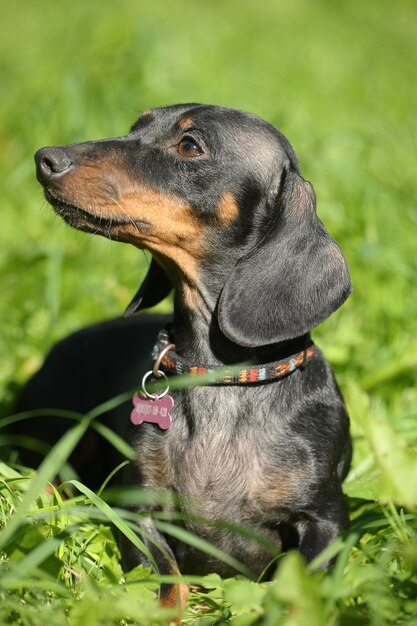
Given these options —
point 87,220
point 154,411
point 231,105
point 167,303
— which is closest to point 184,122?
point 87,220

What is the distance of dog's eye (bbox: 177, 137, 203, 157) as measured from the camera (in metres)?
3.23

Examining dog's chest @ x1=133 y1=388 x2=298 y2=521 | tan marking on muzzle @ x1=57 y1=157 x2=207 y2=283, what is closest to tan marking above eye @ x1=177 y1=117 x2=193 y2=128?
tan marking on muzzle @ x1=57 y1=157 x2=207 y2=283

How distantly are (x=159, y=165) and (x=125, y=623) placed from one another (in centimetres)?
155

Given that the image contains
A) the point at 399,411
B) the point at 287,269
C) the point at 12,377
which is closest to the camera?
the point at 287,269

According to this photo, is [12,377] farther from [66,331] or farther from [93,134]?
[93,134]

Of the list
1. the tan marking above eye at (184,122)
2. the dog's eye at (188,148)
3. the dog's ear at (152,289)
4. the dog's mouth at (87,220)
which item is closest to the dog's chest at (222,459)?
the dog's ear at (152,289)

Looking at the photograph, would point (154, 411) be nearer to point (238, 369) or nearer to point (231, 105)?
point (238, 369)

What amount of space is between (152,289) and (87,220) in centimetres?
61

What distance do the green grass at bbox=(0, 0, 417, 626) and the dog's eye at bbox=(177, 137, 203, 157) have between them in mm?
1042

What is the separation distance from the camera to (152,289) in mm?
3662

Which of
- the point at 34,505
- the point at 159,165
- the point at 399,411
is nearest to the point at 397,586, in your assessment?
the point at 34,505

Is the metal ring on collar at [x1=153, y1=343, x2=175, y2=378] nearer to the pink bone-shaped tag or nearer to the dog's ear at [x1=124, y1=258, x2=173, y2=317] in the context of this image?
the pink bone-shaped tag

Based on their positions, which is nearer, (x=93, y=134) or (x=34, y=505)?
(x=34, y=505)

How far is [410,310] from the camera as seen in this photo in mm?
5031
